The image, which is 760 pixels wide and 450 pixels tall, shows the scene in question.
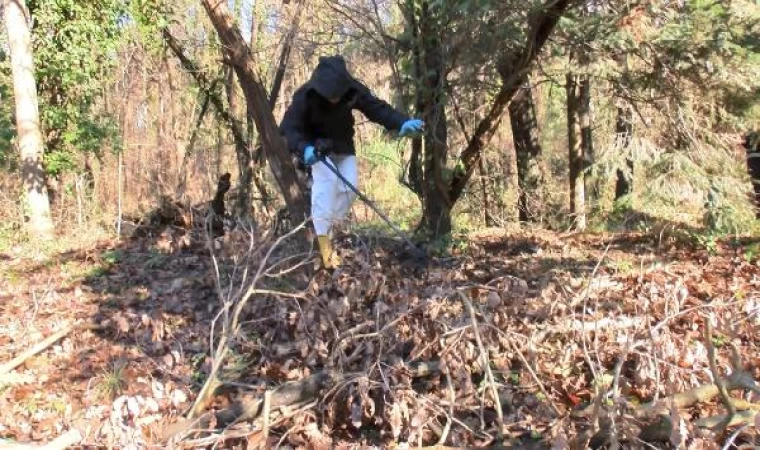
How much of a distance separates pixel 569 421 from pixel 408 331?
1182mm

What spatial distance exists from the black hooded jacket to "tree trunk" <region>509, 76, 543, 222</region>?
4016 millimetres

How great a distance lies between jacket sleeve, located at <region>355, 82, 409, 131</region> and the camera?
530 centimetres

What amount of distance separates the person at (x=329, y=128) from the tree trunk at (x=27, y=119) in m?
6.25

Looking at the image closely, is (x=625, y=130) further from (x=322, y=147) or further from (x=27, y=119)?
(x=27, y=119)

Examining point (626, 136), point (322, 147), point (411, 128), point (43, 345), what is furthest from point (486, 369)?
point (626, 136)

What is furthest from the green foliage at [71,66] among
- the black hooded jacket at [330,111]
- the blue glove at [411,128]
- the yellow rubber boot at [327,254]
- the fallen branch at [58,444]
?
the fallen branch at [58,444]

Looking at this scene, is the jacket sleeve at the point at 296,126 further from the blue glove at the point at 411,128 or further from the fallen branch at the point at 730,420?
the fallen branch at the point at 730,420

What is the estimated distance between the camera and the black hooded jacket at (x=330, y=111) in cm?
512

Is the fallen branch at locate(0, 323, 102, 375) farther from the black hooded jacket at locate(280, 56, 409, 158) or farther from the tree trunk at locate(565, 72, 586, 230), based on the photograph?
the tree trunk at locate(565, 72, 586, 230)

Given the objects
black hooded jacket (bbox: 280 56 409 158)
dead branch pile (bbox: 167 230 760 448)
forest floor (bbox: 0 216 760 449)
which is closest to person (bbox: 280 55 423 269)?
black hooded jacket (bbox: 280 56 409 158)

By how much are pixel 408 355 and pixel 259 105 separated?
91.2 inches

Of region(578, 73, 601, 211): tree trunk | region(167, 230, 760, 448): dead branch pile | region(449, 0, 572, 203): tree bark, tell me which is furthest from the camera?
region(578, 73, 601, 211): tree trunk

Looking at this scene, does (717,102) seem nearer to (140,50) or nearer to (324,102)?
(324,102)

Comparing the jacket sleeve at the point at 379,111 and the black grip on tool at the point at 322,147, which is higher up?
the jacket sleeve at the point at 379,111
